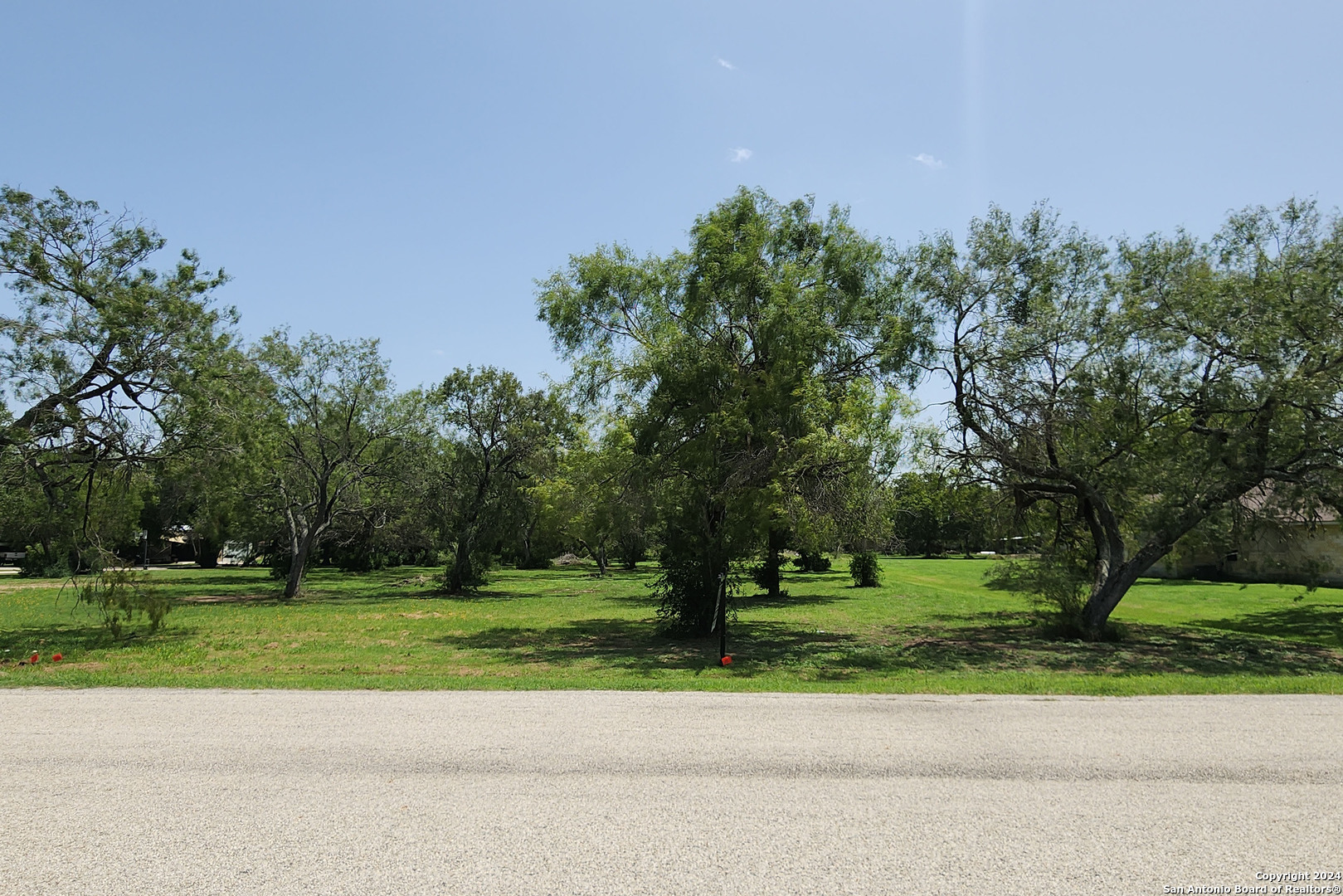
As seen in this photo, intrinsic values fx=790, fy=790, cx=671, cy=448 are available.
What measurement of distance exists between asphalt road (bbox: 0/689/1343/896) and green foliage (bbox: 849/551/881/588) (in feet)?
85.8

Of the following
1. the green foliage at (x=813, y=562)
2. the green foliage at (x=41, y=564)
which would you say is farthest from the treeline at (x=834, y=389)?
the green foliage at (x=41, y=564)

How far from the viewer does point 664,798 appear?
5.33 m

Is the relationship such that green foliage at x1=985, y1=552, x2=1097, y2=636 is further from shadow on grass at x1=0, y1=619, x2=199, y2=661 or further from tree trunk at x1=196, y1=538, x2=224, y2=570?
tree trunk at x1=196, y1=538, x2=224, y2=570

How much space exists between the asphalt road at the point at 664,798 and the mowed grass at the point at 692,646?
2.39m

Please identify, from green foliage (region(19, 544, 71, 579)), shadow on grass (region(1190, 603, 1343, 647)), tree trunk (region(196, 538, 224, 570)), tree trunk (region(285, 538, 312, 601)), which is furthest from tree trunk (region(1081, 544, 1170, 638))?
tree trunk (region(196, 538, 224, 570))

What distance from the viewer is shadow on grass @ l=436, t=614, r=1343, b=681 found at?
41.1 ft

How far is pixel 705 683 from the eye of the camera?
1035 centimetres

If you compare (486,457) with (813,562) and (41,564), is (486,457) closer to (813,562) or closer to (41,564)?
(813,562)

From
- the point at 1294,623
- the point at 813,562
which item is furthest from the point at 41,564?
the point at 1294,623

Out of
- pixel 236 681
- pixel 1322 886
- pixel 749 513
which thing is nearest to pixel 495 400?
pixel 749 513

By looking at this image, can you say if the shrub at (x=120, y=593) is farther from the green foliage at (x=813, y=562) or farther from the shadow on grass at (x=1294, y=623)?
the green foliage at (x=813, y=562)

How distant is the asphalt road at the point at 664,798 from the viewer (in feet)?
13.6

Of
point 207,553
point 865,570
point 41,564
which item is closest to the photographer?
point 865,570

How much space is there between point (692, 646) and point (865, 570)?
20.9 metres
